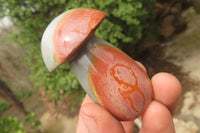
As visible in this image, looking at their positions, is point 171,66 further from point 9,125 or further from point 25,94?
point 25,94

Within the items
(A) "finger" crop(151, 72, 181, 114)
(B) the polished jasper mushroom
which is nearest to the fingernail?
(B) the polished jasper mushroom

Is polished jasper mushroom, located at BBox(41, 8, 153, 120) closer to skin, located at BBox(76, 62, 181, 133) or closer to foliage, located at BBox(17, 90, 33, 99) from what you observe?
skin, located at BBox(76, 62, 181, 133)

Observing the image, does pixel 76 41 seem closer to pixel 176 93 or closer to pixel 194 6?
pixel 176 93

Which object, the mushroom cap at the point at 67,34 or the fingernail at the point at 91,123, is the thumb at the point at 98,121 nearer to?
the fingernail at the point at 91,123

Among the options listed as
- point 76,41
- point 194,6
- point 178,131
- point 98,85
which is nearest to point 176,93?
point 98,85

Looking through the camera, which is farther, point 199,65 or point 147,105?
point 199,65

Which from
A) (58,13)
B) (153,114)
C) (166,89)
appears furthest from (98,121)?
(58,13)
